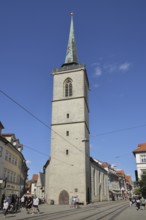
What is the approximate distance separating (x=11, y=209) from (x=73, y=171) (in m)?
20.0

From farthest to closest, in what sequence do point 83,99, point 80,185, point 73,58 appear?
point 73,58 < point 83,99 < point 80,185

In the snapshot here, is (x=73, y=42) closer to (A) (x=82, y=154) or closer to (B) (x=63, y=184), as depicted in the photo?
(A) (x=82, y=154)

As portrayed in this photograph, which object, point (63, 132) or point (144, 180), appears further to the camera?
point (63, 132)

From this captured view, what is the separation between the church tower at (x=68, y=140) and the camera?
39219mm

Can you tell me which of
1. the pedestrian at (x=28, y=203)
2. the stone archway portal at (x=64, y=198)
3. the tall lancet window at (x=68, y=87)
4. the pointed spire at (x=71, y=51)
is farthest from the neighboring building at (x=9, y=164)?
the pointed spire at (x=71, y=51)

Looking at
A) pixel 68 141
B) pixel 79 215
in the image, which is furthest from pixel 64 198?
pixel 79 215

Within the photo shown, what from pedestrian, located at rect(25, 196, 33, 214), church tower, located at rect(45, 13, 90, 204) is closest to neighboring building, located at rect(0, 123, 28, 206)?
church tower, located at rect(45, 13, 90, 204)

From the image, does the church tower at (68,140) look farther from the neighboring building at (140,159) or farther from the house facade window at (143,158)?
the house facade window at (143,158)

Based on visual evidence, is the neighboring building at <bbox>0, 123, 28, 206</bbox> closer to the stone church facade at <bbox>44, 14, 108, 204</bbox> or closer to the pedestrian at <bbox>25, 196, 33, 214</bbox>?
the stone church facade at <bbox>44, 14, 108, 204</bbox>

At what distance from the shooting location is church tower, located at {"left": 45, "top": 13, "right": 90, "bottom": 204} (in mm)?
39219

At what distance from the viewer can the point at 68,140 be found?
4234cm

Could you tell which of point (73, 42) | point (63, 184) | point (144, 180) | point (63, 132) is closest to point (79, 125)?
point (63, 132)

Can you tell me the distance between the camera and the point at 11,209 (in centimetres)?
2061

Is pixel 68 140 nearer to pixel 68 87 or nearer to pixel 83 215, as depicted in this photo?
pixel 68 87
